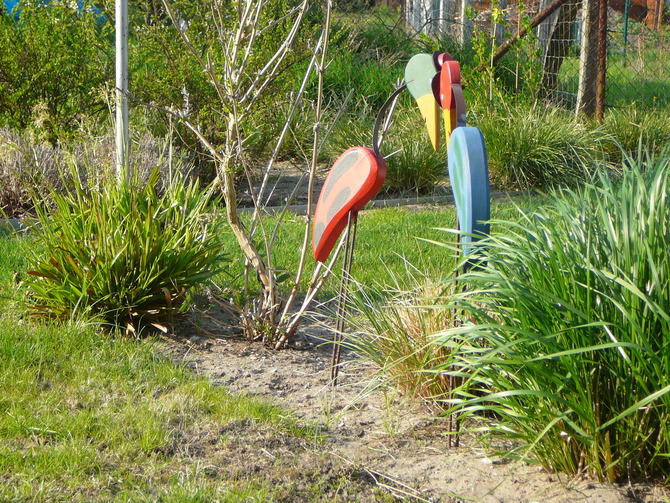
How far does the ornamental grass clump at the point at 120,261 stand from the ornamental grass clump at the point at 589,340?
1.51 meters

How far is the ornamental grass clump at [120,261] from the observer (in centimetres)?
341

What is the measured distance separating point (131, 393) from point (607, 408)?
1707 millimetres

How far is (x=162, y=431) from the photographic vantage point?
2.66 m

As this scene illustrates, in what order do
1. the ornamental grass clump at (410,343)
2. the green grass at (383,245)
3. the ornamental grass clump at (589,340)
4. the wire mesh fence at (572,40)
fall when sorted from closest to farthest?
the ornamental grass clump at (589,340) < the ornamental grass clump at (410,343) < the green grass at (383,245) < the wire mesh fence at (572,40)

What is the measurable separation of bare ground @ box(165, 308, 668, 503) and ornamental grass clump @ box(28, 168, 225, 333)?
37 cm

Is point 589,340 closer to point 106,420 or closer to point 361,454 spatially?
point 361,454

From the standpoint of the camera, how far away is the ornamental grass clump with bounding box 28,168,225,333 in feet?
11.2

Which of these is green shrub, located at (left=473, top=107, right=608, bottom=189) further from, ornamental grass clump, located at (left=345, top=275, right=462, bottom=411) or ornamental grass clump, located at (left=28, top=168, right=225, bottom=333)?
ornamental grass clump, located at (left=345, top=275, right=462, bottom=411)

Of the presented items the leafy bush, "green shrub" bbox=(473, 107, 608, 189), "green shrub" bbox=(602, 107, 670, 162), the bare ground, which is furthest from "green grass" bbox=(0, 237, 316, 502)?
"green shrub" bbox=(602, 107, 670, 162)

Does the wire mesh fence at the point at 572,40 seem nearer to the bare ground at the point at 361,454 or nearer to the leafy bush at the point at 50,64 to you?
the leafy bush at the point at 50,64

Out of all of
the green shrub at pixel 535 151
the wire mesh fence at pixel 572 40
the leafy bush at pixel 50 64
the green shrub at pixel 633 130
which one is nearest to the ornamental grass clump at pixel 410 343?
the leafy bush at pixel 50 64

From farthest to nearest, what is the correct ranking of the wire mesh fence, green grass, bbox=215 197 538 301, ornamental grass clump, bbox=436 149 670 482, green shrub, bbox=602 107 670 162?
the wire mesh fence, green shrub, bbox=602 107 670 162, green grass, bbox=215 197 538 301, ornamental grass clump, bbox=436 149 670 482

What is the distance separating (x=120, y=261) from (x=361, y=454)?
1440 mm

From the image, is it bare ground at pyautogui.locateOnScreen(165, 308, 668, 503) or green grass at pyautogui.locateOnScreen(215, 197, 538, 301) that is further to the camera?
green grass at pyautogui.locateOnScreen(215, 197, 538, 301)
